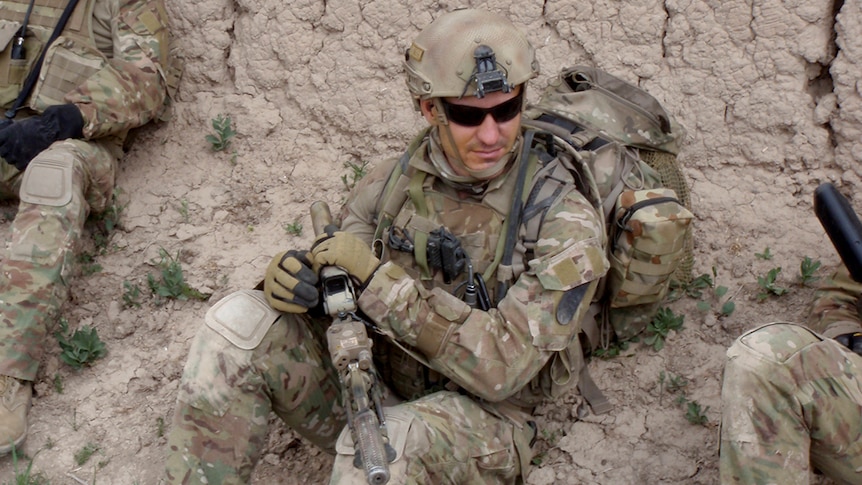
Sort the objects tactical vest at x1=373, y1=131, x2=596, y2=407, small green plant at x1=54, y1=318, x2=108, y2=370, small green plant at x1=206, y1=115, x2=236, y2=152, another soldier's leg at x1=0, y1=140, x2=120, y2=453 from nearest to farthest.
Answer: tactical vest at x1=373, y1=131, x2=596, y2=407 < another soldier's leg at x1=0, y1=140, x2=120, y2=453 < small green plant at x1=54, y1=318, x2=108, y2=370 < small green plant at x1=206, y1=115, x2=236, y2=152

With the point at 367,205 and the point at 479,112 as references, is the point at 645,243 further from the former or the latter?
the point at 367,205

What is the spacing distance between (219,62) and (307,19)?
0.59 meters

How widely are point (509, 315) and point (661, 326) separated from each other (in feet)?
3.51

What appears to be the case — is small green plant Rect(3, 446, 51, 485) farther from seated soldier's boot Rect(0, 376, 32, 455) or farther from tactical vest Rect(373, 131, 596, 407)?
tactical vest Rect(373, 131, 596, 407)

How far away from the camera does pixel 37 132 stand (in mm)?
4703

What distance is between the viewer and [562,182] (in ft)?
11.5

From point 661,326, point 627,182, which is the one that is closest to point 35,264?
point 627,182

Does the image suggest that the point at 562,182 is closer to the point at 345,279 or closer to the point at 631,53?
the point at 345,279

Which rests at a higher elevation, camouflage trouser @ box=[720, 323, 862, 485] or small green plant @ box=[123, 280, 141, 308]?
camouflage trouser @ box=[720, 323, 862, 485]

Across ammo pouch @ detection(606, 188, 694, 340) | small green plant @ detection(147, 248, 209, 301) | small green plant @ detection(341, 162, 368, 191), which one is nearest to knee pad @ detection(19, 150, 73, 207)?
small green plant @ detection(147, 248, 209, 301)

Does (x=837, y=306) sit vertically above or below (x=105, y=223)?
above

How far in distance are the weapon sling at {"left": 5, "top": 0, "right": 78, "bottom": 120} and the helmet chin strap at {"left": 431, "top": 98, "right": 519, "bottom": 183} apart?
2448 millimetres

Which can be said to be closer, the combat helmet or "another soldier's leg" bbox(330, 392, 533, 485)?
"another soldier's leg" bbox(330, 392, 533, 485)

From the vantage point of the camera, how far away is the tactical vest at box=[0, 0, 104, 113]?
4.96 meters
